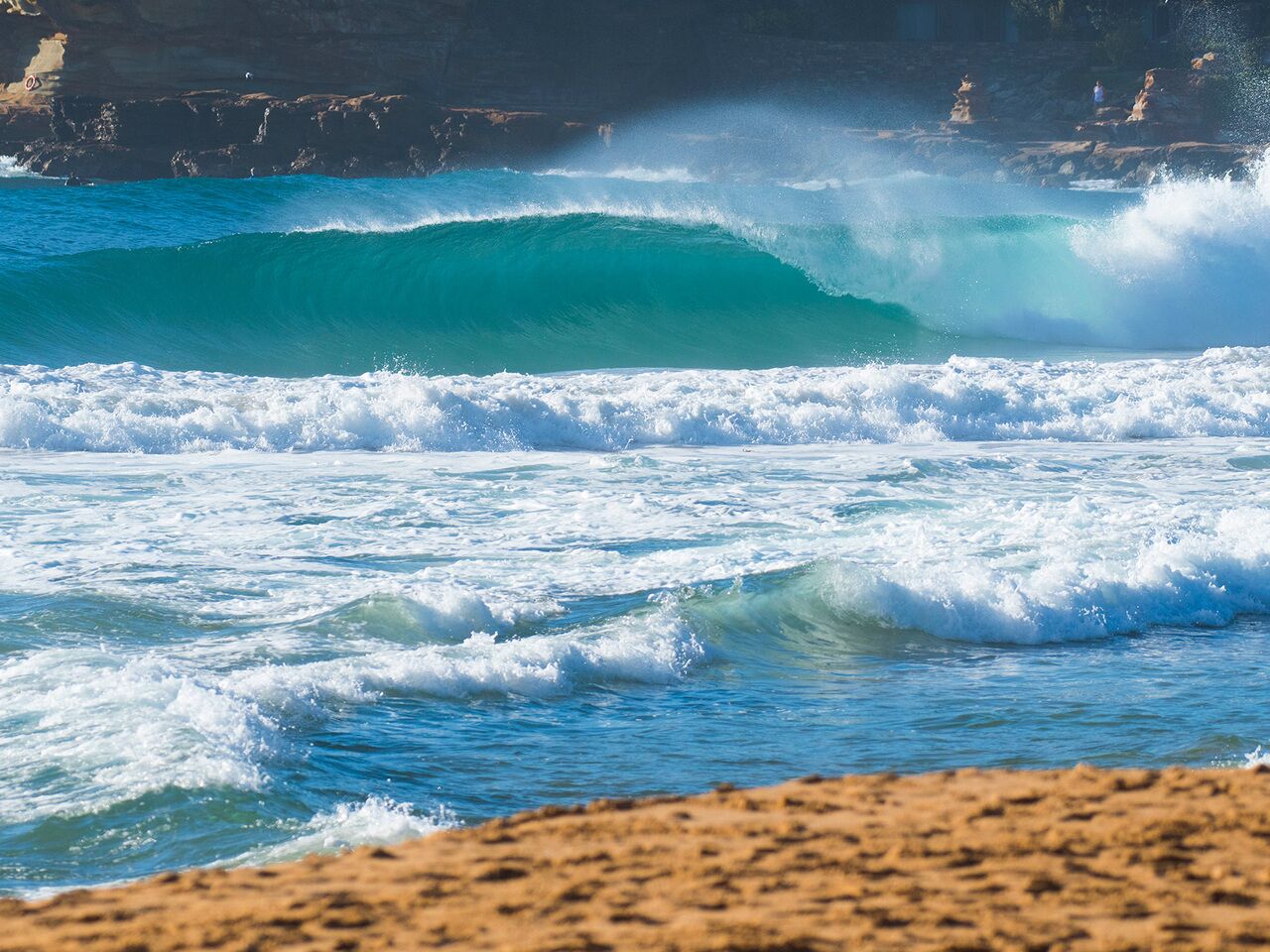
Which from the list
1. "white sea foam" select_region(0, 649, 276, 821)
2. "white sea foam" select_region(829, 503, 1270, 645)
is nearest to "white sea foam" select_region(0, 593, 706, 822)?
"white sea foam" select_region(0, 649, 276, 821)

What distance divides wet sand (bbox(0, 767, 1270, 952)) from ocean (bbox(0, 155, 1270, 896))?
2.68 ft

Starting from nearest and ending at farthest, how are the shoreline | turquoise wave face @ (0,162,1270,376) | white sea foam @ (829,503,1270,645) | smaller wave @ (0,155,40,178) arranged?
1. white sea foam @ (829,503,1270,645)
2. turquoise wave face @ (0,162,1270,376)
3. smaller wave @ (0,155,40,178)
4. the shoreline

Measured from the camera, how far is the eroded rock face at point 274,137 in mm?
32969

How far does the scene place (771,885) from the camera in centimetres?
245

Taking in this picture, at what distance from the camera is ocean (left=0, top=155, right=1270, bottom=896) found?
4.15m

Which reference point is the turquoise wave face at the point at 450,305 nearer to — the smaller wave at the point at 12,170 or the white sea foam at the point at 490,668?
the white sea foam at the point at 490,668

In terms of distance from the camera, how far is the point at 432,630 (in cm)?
544

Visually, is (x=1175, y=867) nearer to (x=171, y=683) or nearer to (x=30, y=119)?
(x=171, y=683)

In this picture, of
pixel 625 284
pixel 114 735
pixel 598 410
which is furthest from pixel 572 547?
pixel 625 284

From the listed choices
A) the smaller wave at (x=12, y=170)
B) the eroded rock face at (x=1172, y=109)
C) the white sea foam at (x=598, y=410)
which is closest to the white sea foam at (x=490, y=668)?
the white sea foam at (x=598, y=410)

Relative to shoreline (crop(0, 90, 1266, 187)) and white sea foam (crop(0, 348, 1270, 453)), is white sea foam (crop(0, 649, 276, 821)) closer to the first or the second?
white sea foam (crop(0, 348, 1270, 453))

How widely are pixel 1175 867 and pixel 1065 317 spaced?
15402 millimetres

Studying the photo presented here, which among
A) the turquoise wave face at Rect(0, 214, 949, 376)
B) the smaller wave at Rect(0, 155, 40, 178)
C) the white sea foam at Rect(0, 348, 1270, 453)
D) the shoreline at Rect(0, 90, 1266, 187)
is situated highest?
the shoreline at Rect(0, 90, 1266, 187)

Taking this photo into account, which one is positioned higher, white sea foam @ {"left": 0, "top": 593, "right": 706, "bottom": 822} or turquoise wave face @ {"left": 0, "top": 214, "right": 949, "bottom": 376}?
turquoise wave face @ {"left": 0, "top": 214, "right": 949, "bottom": 376}
